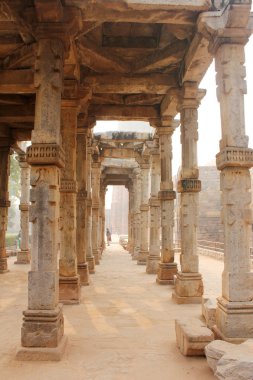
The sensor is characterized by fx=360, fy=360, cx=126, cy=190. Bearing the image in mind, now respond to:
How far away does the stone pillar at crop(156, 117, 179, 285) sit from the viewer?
32.9 feet

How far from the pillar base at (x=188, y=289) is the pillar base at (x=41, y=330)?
3.65m

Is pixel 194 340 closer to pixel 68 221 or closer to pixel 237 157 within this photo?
pixel 237 157

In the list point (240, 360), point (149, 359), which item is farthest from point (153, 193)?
point (240, 360)

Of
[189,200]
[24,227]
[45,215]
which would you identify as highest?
[189,200]

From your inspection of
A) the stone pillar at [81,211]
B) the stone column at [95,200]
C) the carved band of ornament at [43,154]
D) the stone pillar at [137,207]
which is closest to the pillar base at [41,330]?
the carved band of ornament at [43,154]

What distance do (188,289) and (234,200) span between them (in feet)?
10.9

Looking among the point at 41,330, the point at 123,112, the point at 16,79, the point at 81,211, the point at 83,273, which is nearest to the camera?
the point at 41,330

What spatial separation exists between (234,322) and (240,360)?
4.57 feet

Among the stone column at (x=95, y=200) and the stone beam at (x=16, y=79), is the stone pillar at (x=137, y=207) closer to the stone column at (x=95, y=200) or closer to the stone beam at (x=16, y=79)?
the stone column at (x=95, y=200)

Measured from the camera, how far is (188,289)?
766 centimetres

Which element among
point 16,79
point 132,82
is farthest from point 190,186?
point 16,79

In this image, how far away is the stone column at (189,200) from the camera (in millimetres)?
7719

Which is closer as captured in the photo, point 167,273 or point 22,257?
point 167,273

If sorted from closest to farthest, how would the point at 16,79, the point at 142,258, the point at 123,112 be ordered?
the point at 16,79 < the point at 123,112 < the point at 142,258
